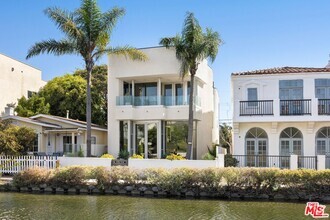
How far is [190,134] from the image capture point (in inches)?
995

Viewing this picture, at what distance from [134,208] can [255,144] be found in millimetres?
12478

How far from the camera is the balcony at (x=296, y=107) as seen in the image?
24109mm

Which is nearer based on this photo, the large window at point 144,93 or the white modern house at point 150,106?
the white modern house at point 150,106

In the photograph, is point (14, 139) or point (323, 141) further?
point (14, 139)

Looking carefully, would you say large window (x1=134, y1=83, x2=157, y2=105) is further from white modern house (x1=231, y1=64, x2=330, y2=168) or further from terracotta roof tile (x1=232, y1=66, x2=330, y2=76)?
terracotta roof tile (x1=232, y1=66, x2=330, y2=76)

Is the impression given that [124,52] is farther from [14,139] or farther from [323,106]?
[323,106]

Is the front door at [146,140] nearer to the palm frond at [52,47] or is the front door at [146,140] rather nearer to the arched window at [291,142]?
the palm frond at [52,47]

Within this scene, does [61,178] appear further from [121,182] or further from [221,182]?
[221,182]

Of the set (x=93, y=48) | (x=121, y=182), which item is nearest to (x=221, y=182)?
(x=121, y=182)

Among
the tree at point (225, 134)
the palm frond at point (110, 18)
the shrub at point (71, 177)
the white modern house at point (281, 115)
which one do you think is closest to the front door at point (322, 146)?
the white modern house at point (281, 115)

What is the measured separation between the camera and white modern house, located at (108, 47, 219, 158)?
2759cm

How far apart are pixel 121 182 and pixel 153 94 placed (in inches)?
422

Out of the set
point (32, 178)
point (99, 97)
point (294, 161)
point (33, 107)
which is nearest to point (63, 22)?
point (32, 178)

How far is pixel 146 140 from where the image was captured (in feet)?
92.6
